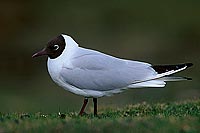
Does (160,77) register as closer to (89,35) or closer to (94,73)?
(94,73)

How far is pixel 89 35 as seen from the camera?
96.6ft

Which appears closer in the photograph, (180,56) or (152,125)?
(152,125)

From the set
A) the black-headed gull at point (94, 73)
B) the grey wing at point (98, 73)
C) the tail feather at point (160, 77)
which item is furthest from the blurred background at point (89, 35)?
the grey wing at point (98, 73)

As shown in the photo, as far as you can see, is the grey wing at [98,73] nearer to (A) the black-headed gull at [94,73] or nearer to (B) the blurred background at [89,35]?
(A) the black-headed gull at [94,73]

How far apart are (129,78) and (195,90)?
7.63 metres

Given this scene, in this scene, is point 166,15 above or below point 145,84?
above

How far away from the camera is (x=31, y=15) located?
32.6 meters

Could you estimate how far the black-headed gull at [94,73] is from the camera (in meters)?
10.9

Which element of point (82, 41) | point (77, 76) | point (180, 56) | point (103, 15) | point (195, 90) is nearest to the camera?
point (77, 76)

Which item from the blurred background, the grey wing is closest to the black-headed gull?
the grey wing

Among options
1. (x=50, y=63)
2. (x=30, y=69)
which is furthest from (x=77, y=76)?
(x=30, y=69)

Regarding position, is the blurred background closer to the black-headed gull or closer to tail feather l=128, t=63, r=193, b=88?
tail feather l=128, t=63, r=193, b=88

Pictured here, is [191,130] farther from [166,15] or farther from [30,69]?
[166,15]

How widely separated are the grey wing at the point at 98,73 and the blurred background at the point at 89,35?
9.50m
